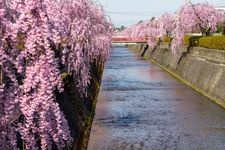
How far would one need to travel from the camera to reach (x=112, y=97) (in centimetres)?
2745

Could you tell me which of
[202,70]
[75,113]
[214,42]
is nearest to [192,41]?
[214,42]

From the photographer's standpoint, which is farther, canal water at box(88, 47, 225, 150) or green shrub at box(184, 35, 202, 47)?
green shrub at box(184, 35, 202, 47)

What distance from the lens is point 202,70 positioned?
33.0 metres

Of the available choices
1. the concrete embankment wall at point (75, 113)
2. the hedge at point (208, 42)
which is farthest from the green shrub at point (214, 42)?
the concrete embankment wall at point (75, 113)

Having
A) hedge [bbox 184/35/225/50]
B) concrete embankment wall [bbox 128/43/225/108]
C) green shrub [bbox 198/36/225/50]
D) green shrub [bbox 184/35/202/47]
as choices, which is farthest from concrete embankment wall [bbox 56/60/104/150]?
green shrub [bbox 184/35/202/47]

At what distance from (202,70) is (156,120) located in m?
13.9

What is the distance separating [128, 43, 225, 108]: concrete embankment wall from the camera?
87.2 feet

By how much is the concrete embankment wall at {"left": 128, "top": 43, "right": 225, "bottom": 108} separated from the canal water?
27.2 inches

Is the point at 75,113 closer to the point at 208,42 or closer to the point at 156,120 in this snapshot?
the point at 156,120

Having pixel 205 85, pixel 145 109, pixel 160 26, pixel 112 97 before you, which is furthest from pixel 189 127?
pixel 160 26

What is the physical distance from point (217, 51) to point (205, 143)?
1513cm

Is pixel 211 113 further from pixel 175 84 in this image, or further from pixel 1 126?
pixel 1 126

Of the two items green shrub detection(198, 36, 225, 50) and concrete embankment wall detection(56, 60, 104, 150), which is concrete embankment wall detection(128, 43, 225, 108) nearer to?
green shrub detection(198, 36, 225, 50)

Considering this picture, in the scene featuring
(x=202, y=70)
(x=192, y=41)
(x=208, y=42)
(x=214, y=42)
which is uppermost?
(x=214, y=42)
